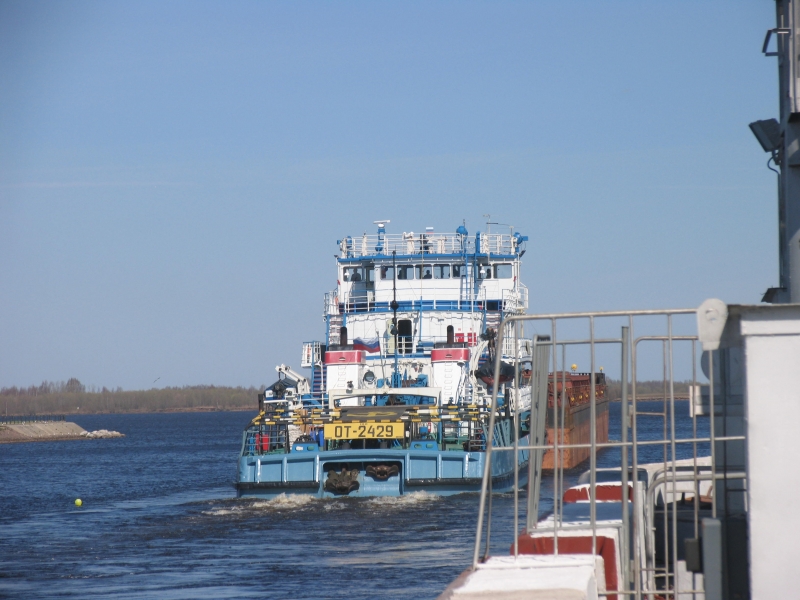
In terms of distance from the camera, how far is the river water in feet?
42.6

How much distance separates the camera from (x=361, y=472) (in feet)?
70.4

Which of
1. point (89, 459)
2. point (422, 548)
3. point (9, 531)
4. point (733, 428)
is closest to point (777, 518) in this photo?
point (733, 428)

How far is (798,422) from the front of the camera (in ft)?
14.3

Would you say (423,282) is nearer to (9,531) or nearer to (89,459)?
(9,531)

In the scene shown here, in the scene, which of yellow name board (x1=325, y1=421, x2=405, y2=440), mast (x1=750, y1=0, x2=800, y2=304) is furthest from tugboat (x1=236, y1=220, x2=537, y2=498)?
mast (x1=750, y1=0, x2=800, y2=304)

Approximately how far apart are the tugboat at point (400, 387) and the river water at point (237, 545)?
0.58 m

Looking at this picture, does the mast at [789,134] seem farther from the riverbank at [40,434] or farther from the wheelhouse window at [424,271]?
the riverbank at [40,434]

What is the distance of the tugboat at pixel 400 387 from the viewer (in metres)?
21.2

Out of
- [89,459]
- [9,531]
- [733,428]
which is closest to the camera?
[733,428]

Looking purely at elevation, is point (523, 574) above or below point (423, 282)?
Answer: below

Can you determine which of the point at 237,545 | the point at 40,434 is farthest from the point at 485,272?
the point at 40,434

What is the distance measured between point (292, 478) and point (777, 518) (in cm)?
1762

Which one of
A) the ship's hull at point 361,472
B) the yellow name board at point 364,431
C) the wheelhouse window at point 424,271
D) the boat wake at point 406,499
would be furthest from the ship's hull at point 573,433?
the yellow name board at point 364,431

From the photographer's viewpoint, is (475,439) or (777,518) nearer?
(777,518)
